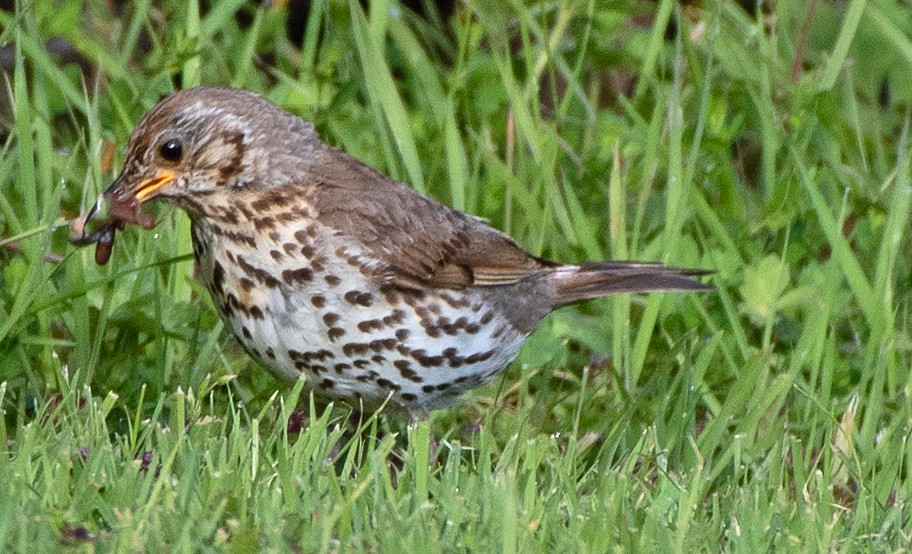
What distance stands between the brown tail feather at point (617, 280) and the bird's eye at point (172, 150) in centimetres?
123

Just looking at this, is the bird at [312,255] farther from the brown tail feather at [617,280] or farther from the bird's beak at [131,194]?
the brown tail feather at [617,280]

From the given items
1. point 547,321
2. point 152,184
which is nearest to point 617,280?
point 547,321

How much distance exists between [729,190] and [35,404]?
251cm

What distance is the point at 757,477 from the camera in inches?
163

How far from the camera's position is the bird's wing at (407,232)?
4.43m

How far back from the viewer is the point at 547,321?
537cm

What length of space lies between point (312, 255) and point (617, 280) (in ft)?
3.33

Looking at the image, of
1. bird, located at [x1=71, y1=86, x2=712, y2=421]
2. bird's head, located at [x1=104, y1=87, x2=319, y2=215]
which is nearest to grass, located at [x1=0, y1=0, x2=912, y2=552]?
bird, located at [x1=71, y1=86, x2=712, y2=421]

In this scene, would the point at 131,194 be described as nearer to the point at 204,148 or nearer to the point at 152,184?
the point at 152,184

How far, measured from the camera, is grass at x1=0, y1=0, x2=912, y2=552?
142 inches

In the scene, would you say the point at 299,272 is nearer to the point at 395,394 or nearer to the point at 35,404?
the point at 395,394

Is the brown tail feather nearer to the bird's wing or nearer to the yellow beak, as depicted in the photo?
the bird's wing

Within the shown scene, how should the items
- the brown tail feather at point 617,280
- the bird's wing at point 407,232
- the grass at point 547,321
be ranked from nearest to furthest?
the grass at point 547,321 < the bird's wing at point 407,232 < the brown tail feather at point 617,280

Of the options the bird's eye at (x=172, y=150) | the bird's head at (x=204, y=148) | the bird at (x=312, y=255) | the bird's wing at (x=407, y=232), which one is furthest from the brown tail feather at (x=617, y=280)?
the bird's eye at (x=172, y=150)
